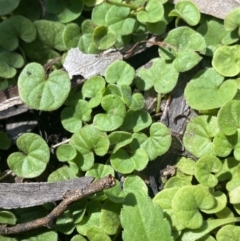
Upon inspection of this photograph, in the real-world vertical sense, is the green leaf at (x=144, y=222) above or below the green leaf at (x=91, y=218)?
above

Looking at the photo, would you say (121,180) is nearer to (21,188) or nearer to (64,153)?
(64,153)

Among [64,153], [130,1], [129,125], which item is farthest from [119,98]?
[130,1]

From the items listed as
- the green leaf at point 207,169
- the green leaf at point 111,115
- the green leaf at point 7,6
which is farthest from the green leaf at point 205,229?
the green leaf at point 7,6

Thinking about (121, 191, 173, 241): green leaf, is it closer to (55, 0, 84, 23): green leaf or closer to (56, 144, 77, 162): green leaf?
(56, 144, 77, 162): green leaf

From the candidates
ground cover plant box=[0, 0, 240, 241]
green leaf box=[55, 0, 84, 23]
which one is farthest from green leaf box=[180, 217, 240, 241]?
green leaf box=[55, 0, 84, 23]

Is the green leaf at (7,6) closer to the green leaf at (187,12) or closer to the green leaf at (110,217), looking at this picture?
the green leaf at (187,12)
